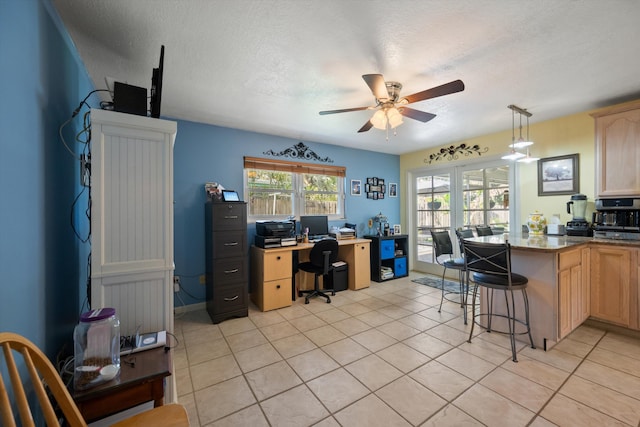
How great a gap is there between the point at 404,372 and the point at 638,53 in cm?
299

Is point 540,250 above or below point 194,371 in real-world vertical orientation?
above

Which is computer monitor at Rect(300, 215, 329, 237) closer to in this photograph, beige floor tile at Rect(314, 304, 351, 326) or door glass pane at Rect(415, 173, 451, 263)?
beige floor tile at Rect(314, 304, 351, 326)

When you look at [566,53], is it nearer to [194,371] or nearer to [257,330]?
[257,330]

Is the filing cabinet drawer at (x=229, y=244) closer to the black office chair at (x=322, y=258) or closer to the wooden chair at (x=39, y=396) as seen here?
the black office chair at (x=322, y=258)

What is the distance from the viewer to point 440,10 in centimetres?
151

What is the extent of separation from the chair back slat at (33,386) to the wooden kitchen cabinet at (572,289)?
3171 mm

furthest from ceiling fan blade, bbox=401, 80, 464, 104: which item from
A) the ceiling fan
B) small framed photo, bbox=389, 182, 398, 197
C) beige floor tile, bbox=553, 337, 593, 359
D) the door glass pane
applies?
small framed photo, bbox=389, 182, 398, 197

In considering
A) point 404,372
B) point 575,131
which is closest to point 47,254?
point 404,372

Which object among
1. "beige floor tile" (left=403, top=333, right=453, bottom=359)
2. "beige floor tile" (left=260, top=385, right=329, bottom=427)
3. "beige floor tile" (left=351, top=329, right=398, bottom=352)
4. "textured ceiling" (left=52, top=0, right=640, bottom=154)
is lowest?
"beige floor tile" (left=260, top=385, right=329, bottom=427)

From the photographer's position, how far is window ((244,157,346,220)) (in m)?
Result: 3.74

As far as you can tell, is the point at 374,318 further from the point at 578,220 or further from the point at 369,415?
the point at 578,220

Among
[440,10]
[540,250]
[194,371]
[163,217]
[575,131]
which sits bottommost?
[194,371]

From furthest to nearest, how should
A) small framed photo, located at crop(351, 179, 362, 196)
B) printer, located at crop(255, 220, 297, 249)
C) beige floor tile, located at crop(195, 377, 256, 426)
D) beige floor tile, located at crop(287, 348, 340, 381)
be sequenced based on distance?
small framed photo, located at crop(351, 179, 362, 196) < printer, located at crop(255, 220, 297, 249) < beige floor tile, located at crop(287, 348, 340, 381) < beige floor tile, located at crop(195, 377, 256, 426)

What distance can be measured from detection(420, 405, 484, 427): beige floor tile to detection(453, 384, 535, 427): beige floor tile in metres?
0.05
